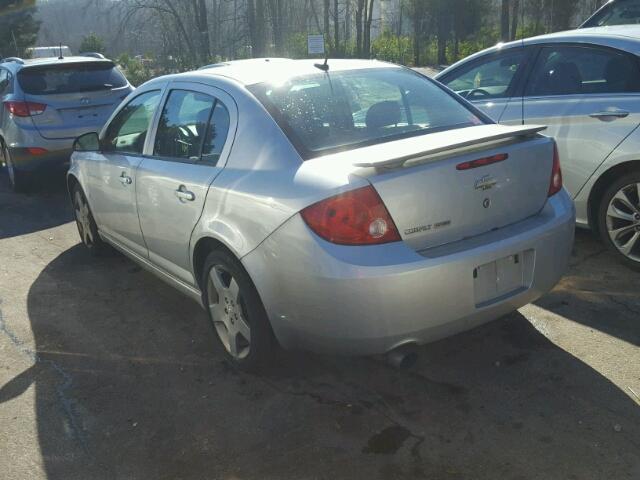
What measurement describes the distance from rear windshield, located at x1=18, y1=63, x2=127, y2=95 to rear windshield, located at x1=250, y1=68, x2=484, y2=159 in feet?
18.2

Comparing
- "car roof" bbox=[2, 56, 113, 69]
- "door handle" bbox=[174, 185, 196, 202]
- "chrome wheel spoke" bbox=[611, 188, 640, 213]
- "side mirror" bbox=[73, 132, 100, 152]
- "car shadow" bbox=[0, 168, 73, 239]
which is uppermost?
"car roof" bbox=[2, 56, 113, 69]

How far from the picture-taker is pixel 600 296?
4039 mm

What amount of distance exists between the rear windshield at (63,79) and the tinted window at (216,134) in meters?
5.31

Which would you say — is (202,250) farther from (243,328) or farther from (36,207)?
(36,207)

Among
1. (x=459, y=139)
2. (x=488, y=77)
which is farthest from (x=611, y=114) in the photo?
(x=459, y=139)

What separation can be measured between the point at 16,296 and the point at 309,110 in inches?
118

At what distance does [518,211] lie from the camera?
3.06 meters

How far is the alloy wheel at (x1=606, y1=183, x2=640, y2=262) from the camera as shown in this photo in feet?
14.0

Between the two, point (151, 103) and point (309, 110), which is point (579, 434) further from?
point (151, 103)

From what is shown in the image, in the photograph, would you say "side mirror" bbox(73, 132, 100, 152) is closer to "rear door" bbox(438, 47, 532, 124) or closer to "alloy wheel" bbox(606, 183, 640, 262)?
"rear door" bbox(438, 47, 532, 124)

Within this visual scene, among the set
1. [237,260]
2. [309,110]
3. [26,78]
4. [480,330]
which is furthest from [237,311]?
[26,78]

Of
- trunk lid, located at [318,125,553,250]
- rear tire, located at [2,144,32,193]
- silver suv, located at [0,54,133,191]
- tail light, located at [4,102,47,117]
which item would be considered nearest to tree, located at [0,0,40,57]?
rear tire, located at [2,144,32,193]

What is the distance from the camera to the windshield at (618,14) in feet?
20.1

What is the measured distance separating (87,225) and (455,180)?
3712 millimetres
